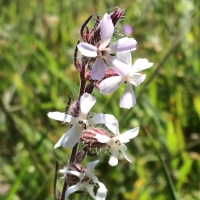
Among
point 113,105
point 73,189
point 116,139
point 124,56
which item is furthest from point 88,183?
point 113,105

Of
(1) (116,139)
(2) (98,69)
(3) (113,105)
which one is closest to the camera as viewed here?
(2) (98,69)

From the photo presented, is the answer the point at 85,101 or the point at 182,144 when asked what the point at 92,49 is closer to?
the point at 85,101

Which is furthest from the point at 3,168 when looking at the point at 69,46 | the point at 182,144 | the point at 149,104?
the point at 69,46

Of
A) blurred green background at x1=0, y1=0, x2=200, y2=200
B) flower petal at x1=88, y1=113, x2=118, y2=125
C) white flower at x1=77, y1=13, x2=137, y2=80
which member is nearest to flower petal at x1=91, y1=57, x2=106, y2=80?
white flower at x1=77, y1=13, x2=137, y2=80

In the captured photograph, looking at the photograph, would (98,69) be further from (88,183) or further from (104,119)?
(88,183)

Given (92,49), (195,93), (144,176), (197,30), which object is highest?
(92,49)

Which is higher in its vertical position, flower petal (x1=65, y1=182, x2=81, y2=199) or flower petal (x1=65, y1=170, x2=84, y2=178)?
flower petal (x1=65, y1=170, x2=84, y2=178)

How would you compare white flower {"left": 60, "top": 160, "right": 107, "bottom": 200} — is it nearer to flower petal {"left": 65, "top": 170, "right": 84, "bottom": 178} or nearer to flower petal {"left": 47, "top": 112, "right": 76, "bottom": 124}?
flower petal {"left": 65, "top": 170, "right": 84, "bottom": 178}

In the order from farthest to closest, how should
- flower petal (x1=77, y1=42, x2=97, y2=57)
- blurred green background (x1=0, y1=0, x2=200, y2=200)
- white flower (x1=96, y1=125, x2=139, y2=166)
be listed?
1. blurred green background (x1=0, y1=0, x2=200, y2=200)
2. white flower (x1=96, y1=125, x2=139, y2=166)
3. flower petal (x1=77, y1=42, x2=97, y2=57)
